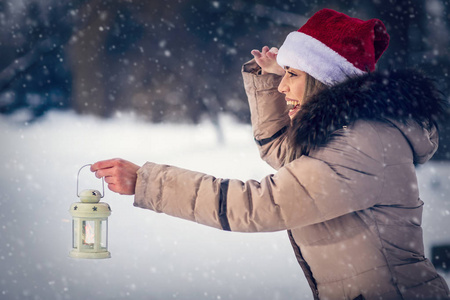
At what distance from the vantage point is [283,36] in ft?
9.53

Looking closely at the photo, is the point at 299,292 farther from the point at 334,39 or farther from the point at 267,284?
the point at 334,39

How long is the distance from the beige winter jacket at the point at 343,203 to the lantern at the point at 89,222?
29 cm

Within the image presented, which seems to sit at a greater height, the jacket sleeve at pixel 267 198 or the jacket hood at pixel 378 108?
the jacket hood at pixel 378 108

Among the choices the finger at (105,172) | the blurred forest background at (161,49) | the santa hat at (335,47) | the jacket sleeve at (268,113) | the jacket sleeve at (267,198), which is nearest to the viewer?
the jacket sleeve at (267,198)

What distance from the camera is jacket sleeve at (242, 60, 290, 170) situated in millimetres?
1749

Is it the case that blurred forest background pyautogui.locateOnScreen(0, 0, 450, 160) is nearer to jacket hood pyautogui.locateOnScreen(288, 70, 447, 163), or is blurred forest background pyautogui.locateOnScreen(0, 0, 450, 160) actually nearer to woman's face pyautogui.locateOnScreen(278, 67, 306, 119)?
woman's face pyautogui.locateOnScreen(278, 67, 306, 119)

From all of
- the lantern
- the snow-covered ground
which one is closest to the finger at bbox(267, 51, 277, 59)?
the lantern

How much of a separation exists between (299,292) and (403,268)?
2074mm

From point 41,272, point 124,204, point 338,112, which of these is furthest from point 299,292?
point 338,112

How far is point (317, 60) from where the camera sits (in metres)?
1.48

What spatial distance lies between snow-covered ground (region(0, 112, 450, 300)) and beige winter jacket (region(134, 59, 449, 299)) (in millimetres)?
1759

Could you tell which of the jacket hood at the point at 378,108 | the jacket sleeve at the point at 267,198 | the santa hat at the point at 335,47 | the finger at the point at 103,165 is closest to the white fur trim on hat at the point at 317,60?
the santa hat at the point at 335,47

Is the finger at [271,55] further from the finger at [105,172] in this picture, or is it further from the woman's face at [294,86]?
the finger at [105,172]

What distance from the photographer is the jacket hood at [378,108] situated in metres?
1.24
